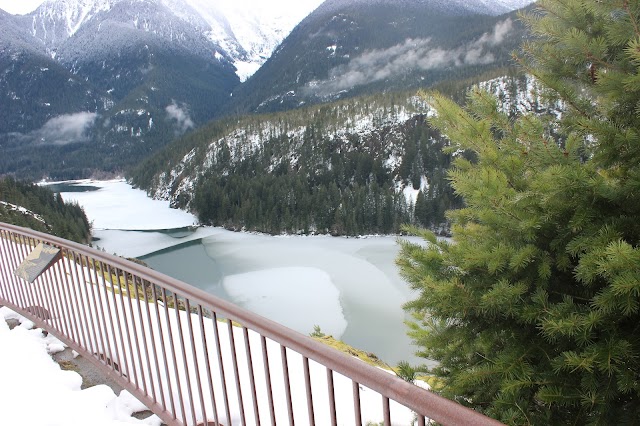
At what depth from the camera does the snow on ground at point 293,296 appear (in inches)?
1148

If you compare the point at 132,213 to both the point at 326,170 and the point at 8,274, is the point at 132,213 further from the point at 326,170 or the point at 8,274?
the point at 8,274

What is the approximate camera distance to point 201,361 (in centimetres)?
525

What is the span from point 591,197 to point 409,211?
232ft

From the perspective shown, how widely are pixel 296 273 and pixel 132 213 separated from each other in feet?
187

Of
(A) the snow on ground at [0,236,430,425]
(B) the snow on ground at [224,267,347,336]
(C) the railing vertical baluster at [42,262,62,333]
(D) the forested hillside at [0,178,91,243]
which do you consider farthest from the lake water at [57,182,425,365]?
(C) the railing vertical baluster at [42,262,62,333]

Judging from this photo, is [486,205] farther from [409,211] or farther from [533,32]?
[409,211]

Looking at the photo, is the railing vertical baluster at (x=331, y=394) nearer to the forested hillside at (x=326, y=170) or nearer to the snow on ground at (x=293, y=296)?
the snow on ground at (x=293, y=296)

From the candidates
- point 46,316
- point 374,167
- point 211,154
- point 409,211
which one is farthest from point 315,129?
point 46,316

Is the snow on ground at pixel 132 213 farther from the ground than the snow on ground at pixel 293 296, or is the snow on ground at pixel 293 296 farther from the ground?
the snow on ground at pixel 293 296

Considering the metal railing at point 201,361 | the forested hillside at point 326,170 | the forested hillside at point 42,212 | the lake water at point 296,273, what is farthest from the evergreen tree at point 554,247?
the forested hillside at point 326,170

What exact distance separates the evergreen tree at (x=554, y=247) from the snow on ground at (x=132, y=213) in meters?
75.3

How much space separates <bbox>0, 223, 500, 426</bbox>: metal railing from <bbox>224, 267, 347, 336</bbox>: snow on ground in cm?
2223

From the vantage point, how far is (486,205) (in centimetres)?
278

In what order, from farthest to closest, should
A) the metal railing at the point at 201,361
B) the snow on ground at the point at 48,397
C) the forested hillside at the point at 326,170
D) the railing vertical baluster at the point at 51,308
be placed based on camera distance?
1. the forested hillside at the point at 326,170
2. the railing vertical baluster at the point at 51,308
3. the snow on ground at the point at 48,397
4. the metal railing at the point at 201,361
